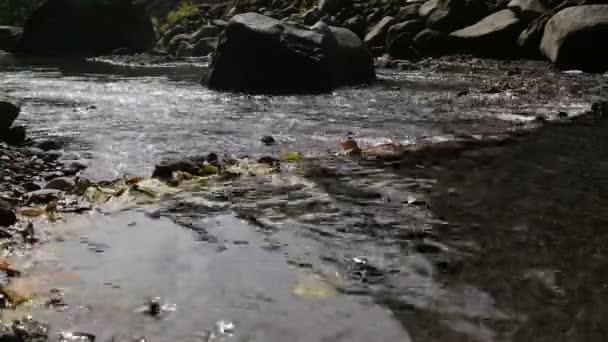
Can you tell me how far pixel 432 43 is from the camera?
62.5 feet

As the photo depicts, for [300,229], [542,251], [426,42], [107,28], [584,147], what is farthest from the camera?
[107,28]

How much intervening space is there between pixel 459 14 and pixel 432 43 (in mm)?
1253

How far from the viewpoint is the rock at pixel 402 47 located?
1872cm

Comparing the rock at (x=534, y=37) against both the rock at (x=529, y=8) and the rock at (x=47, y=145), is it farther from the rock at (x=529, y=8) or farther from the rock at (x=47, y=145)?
the rock at (x=47, y=145)

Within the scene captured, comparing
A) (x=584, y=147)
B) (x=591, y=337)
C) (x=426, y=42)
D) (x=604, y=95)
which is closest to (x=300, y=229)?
(x=591, y=337)

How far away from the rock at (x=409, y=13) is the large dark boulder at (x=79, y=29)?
1257 centimetres

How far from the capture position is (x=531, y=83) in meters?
12.9

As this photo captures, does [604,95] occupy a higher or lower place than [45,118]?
higher

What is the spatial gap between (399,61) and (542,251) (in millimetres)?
13918

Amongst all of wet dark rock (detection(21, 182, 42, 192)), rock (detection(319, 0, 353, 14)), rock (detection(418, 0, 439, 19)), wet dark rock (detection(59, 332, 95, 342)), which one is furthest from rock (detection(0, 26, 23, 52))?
wet dark rock (detection(59, 332, 95, 342))

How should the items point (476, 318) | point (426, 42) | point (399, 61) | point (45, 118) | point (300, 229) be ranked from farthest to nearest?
point (426, 42) < point (399, 61) < point (45, 118) < point (300, 229) < point (476, 318)

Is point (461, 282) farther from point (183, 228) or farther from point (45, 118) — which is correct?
point (45, 118)

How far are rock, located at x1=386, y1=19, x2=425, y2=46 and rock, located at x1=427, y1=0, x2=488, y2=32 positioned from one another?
2.45 feet

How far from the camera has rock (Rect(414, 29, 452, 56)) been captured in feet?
61.8
